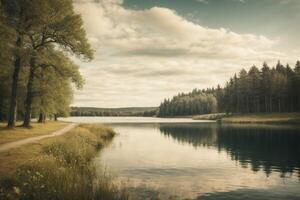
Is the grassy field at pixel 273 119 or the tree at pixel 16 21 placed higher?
the tree at pixel 16 21

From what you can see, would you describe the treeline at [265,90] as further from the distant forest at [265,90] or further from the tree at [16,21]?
the tree at [16,21]

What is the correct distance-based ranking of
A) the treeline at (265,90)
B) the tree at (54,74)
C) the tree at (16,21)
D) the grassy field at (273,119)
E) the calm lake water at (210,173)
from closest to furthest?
the calm lake water at (210,173)
the tree at (16,21)
the tree at (54,74)
the grassy field at (273,119)
the treeline at (265,90)

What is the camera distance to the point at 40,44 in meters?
32.6

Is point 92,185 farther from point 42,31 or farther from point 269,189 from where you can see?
point 42,31

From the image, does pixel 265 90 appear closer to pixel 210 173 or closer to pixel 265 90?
pixel 265 90

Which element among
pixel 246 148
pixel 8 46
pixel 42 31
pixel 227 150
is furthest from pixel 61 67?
pixel 246 148

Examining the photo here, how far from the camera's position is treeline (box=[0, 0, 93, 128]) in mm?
29189

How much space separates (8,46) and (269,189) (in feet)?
81.1

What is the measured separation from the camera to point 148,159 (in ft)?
84.3

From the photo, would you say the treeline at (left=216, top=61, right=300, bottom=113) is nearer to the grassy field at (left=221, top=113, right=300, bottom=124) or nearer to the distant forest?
the distant forest

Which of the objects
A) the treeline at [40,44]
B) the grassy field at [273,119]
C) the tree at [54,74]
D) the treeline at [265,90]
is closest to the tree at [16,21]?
the treeline at [40,44]

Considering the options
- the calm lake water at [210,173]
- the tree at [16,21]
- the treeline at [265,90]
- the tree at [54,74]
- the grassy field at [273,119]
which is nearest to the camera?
the calm lake water at [210,173]

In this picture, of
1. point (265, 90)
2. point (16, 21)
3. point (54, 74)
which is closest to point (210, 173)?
point (54, 74)

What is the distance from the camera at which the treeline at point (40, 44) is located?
29189 millimetres
